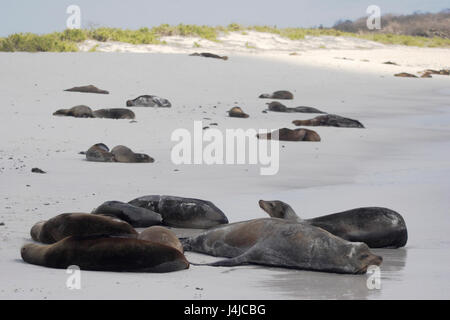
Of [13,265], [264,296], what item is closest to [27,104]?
[13,265]

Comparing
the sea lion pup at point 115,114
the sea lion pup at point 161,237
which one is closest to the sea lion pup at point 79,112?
the sea lion pup at point 115,114

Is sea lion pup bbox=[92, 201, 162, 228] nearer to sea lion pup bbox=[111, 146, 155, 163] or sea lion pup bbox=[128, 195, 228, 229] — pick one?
sea lion pup bbox=[128, 195, 228, 229]

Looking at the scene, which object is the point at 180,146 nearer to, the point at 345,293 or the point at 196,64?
the point at 345,293

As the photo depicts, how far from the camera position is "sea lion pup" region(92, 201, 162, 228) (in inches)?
257

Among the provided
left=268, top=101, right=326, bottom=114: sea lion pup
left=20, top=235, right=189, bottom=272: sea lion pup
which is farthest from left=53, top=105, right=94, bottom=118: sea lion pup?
left=20, top=235, right=189, bottom=272: sea lion pup

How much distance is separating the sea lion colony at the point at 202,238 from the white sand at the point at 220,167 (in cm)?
12

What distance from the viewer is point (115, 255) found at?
16.5 ft

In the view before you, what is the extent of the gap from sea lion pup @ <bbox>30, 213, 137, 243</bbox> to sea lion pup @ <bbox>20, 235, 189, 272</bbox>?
1.84 ft

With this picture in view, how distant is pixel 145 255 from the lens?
5062 mm

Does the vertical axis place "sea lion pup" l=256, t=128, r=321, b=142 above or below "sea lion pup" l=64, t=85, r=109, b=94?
above

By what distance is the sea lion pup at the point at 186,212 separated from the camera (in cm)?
670

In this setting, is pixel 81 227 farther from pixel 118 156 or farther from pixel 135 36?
pixel 135 36

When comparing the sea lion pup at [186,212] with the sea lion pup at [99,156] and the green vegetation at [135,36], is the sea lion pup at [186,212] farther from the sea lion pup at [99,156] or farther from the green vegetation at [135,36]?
the green vegetation at [135,36]

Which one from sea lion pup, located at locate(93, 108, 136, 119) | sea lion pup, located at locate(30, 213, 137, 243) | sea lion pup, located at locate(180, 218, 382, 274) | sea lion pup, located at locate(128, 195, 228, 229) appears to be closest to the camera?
sea lion pup, located at locate(180, 218, 382, 274)
